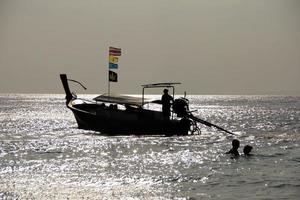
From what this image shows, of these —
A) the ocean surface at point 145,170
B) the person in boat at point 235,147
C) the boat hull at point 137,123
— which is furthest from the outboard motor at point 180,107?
the person in boat at point 235,147

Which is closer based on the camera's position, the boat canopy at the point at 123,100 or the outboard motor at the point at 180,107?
the outboard motor at the point at 180,107

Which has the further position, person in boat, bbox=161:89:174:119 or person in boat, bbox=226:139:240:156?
person in boat, bbox=161:89:174:119

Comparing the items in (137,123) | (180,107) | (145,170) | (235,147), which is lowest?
(145,170)

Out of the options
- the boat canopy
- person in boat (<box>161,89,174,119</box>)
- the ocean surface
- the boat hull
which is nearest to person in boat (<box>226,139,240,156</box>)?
the ocean surface

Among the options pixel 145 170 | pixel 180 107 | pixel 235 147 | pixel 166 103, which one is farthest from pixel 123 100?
pixel 145 170

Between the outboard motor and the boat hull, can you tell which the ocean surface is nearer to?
the boat hull

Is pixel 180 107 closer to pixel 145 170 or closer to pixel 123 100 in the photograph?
pixel 123 100

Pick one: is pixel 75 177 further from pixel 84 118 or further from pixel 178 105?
pixel 84 118

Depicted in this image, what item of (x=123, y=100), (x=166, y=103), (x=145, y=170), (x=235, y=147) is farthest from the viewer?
(x=123, y=100)

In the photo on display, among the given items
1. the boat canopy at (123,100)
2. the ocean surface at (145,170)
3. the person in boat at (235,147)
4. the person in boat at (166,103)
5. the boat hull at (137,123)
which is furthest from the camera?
the boat canopy at (123,100)

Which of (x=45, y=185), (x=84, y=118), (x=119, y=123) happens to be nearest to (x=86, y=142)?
(x=119, y=123)

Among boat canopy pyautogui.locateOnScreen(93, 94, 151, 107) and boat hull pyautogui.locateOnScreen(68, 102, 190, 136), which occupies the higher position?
boat canopy pyautogui.locateOnScreen(93, 94, 151, 107)

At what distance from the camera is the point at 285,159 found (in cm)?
3538

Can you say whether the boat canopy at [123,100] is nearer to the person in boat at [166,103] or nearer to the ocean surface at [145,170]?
the person in boat at [166,103]
